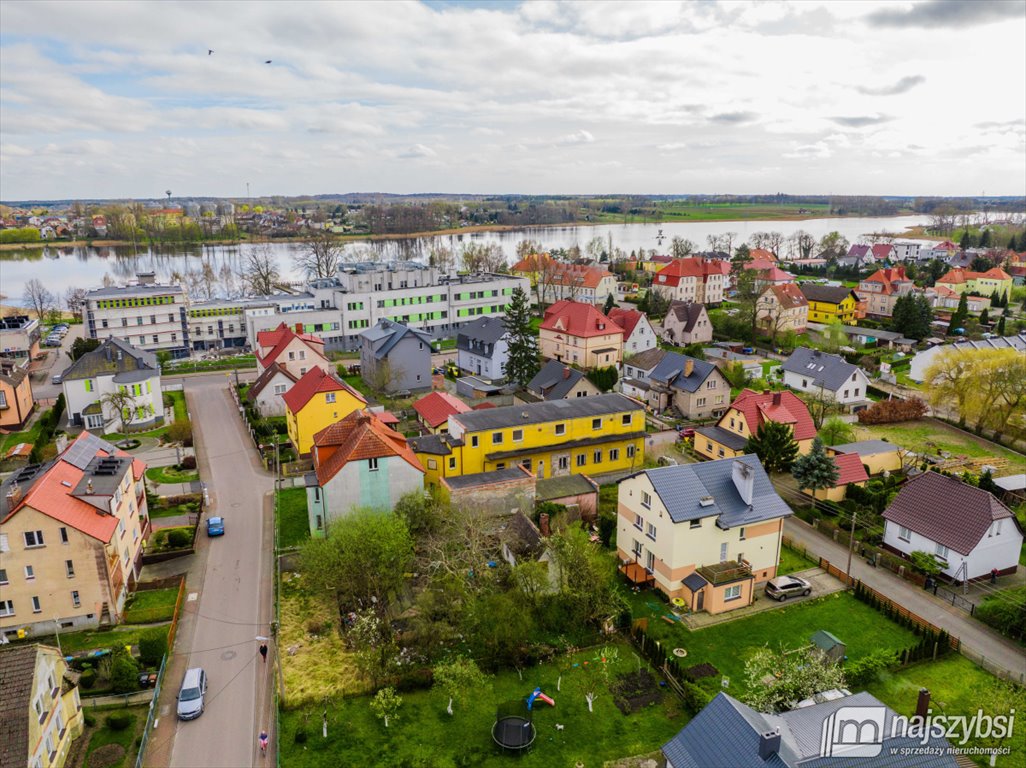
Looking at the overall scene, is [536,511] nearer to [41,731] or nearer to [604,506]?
[604,506]

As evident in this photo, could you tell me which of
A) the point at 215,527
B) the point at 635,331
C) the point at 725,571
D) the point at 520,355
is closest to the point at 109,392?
the point at 215,527

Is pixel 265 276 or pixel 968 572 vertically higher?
pixel 265 276

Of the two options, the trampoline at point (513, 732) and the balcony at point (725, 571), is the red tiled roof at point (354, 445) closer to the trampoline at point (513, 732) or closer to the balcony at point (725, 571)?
the trampoline at point (513, 732)

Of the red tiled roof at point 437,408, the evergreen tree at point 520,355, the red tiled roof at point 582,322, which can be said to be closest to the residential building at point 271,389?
the red tiled roof at point 437,408

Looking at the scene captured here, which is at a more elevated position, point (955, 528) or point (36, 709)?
point (36, 709)

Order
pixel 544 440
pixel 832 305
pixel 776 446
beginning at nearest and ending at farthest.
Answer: pixel 776 446 → pixel 544 440 → pixel 832 305

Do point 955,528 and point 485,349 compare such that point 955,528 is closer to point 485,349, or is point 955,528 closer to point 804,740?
point 804,740

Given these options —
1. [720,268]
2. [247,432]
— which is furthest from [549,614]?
[720,268]

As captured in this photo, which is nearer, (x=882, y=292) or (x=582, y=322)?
(x=582, y=322)
